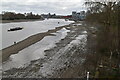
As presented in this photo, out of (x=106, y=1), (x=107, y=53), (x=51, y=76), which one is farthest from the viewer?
(x=107, y=53)

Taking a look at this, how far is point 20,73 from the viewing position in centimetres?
1809

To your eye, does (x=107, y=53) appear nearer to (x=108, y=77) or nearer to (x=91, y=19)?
(x=91, y=19)

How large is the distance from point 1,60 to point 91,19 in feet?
40.5

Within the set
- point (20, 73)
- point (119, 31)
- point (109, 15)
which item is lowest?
point (20, 73)

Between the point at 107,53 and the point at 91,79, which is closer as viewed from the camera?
the point at 91,79

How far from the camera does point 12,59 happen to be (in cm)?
2505

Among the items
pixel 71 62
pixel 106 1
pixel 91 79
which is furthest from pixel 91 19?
pixel 91 79

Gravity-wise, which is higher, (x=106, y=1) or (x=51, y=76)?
(x=106, y=1)

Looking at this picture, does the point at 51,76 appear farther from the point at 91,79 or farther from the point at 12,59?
the point at 12,59

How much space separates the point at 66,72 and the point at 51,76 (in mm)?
1739

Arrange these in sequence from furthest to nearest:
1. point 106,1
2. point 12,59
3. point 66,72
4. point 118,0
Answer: point 12,59
point 106,1
point 118,0
point 66,72

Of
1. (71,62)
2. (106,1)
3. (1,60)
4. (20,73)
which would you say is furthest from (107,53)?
(1,60)

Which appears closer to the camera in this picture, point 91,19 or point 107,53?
point 107,53

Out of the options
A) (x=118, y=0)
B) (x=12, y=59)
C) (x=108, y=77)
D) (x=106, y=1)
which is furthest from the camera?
(x=12, y=59)
